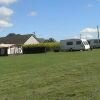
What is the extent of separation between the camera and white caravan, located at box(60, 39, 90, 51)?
6950 cm

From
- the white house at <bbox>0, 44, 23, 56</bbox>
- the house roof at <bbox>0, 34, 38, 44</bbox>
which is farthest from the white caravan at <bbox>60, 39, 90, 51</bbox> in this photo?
the house roof at <bbox>0, 34, 38, 44</bbox>

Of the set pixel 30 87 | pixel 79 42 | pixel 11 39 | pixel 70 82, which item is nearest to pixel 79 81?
pixel 70 82

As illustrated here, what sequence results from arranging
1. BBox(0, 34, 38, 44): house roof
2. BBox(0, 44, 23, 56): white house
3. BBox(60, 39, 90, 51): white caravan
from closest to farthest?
BBox(60, 39, 90, 51): white caravan → BBox(0, 44, 23, 56): white house → BBox(0, 34, 38, 44): house roof

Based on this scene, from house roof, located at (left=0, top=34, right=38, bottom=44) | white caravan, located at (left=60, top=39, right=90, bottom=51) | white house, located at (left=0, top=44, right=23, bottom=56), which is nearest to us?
white caravan, located at (left=60, top=39, right=90, bottom=51)

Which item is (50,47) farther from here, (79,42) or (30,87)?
(30,87)

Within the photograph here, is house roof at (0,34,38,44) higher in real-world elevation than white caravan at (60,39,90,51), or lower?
higher

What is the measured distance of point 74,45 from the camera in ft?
233

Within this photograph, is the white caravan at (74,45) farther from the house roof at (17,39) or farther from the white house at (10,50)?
the house roof at (17,39)

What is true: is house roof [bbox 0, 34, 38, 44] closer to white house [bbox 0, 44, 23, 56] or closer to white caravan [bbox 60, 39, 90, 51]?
white house [bbox 0, 44, 23, 56]

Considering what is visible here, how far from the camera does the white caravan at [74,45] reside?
6950 cm

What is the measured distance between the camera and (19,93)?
45.1 ft

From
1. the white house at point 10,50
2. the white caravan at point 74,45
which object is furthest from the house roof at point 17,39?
the white caravan at point 74,45

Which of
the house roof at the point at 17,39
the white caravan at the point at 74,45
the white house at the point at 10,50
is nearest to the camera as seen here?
the white caravan at the point at 74,45

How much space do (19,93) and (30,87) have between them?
4.03 ft
